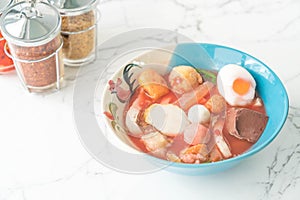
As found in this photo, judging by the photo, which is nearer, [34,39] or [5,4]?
[34,39]

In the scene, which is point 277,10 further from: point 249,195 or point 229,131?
point 249,195

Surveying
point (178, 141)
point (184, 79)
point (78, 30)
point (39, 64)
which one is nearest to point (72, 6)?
point (78, 30)

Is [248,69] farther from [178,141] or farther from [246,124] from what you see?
[178,141]

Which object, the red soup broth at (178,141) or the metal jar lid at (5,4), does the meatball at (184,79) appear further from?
the metal jar lid at (5,4)

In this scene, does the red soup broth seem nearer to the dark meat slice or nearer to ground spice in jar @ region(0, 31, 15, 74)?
the dark meat slice

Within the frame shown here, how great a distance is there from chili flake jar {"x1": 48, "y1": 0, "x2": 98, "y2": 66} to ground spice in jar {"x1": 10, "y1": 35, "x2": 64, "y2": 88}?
6 centimetres


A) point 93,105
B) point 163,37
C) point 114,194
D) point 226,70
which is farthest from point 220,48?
point 114,194

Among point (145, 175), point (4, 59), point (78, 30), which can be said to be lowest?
point (145, 175)

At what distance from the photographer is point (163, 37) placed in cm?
191

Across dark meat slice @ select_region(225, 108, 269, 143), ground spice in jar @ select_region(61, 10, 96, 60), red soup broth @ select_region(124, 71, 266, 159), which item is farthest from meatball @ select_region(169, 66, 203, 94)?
ground spice in jar @ select_region(61, 10, 96, 60)

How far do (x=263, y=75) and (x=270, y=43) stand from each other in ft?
0.83

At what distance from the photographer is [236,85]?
1.66 m

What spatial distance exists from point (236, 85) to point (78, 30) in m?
0.46

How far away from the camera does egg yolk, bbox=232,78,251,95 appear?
1659 millimetres
